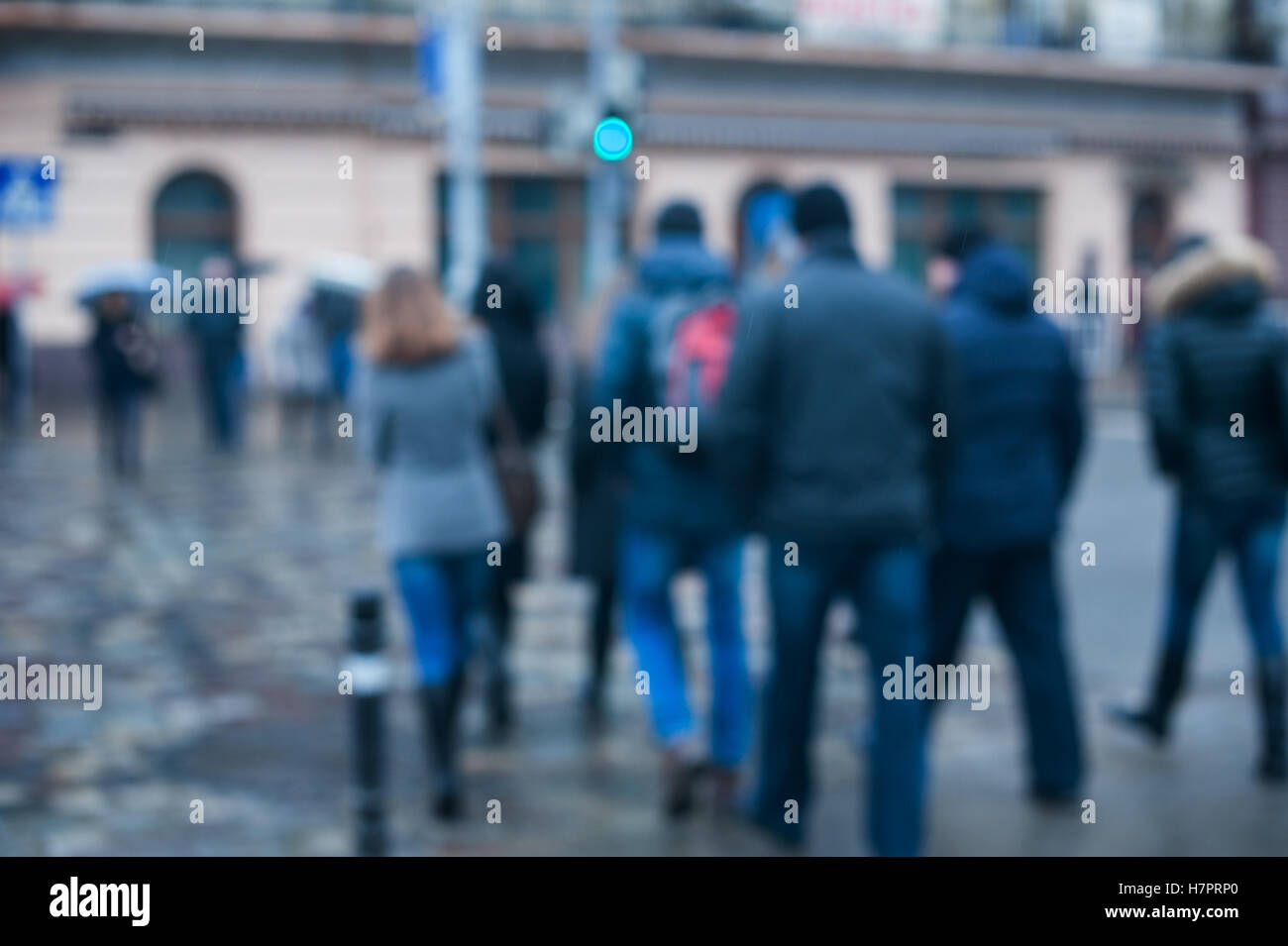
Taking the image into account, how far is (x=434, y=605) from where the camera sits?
6422mm

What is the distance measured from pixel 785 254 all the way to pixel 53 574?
5.01 meters

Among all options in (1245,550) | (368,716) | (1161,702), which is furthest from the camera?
(1161,702)

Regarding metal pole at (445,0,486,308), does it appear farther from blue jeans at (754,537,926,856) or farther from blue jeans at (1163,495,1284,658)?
blue jeans at (754,537,926,856)

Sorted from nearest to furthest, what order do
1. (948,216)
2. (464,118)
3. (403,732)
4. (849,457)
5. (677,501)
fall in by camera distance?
(849,457) < (677,501) < (403,732) < (464,118) < (948,216)

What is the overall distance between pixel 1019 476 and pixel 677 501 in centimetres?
121

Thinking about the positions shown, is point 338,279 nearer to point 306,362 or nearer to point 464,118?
point 306,362

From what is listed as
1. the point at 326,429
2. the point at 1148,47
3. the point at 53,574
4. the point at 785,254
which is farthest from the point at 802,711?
the point at 1148,47

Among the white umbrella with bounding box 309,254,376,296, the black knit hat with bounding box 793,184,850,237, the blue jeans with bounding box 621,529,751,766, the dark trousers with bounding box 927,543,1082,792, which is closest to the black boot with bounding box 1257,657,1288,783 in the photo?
the dark trousers with bounding box 927,543,1082,792

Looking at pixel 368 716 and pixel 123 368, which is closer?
pixel 368 716

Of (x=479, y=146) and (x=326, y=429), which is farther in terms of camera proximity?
(x=479, y=146)

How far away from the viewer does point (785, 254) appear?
10398 mm

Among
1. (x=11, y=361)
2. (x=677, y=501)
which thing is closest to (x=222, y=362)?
(x=11, y=361)

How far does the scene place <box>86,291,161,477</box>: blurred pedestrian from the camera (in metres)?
16.5

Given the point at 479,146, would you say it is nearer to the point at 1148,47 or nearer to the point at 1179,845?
the point at 1148,47
